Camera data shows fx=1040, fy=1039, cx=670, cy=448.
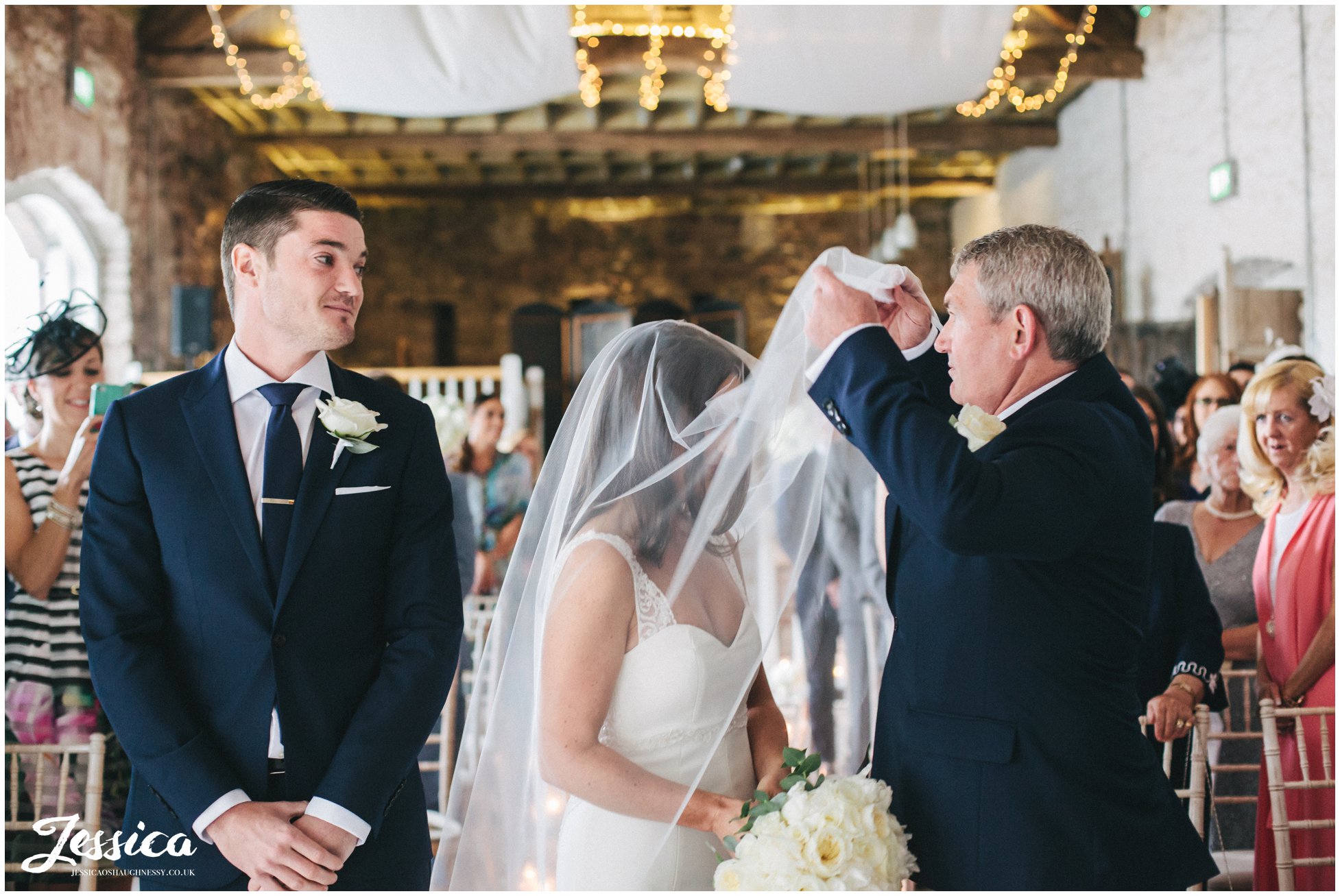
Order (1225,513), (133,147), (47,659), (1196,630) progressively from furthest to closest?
(133,147)
(1225,513)
(47,659)
(1196,630)

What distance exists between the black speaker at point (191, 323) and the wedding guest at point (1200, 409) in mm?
6916

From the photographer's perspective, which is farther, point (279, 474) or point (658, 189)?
point (658, 189)

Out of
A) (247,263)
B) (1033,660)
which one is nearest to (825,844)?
(1033,660)

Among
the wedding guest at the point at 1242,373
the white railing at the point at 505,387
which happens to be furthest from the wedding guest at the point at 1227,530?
the white railing at the point at 505,387

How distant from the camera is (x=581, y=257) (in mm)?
13844

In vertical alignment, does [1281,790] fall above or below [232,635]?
below

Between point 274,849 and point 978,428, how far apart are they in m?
1.16

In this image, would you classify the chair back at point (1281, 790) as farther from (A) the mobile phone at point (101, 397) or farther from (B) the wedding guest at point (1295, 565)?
(A) the mobile phone at point (101, 397)

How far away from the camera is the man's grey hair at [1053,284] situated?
4.69 feet

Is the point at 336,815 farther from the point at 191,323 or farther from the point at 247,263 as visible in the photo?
the point at 191,323

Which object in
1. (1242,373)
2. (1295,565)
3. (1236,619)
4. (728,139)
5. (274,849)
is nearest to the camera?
(274,849)

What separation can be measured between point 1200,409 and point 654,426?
3538mm

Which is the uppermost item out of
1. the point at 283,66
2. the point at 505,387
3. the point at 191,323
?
the point at 283,66

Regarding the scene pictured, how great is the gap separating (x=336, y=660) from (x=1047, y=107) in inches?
399
